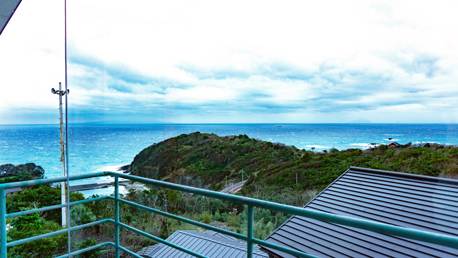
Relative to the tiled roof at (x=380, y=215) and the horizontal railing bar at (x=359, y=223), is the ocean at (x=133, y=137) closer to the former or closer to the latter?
the horizontal railing bar at (x=359, y=223)

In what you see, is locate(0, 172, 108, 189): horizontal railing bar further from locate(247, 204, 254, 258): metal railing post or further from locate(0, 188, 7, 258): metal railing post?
locate(247, 204, 254, 258): metal railing post

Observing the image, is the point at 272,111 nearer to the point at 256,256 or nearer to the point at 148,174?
the point at 148,174

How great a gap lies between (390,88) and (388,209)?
7484mm

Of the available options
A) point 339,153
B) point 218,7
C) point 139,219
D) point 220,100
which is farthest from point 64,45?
point 220,100

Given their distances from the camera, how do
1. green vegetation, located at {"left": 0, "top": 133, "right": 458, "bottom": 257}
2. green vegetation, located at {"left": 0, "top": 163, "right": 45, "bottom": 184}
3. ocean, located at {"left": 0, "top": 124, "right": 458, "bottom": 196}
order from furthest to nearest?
green vegetation, located at {"left": 0, "top": 133, "right": 458, "bottom": 257} → green vegetation, located at {"left": 0, "top": 163, "right": 45, "bottom": 184} → ocean, located at {"left": 0, "top": 124, "right": 458, "bottom": 196}

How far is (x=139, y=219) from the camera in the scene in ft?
23.3

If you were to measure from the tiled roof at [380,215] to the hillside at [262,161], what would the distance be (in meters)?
2.96

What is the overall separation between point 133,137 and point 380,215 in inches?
284

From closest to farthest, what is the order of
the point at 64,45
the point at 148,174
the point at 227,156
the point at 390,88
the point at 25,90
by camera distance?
the point at 64,45, the point at 25,90, the point at 148,174, the point at 390,88, the point at 227,156

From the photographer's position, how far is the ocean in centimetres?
185

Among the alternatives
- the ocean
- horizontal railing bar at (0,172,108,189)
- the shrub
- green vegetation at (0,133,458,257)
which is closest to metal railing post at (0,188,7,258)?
horizontal railing bar at (0,172,108,189)

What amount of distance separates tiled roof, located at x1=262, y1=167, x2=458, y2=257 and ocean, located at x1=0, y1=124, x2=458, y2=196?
2399 millimetres

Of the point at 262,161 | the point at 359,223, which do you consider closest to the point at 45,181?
the point at 359,223

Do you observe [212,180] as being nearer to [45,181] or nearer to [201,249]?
[201,249]
